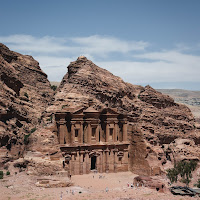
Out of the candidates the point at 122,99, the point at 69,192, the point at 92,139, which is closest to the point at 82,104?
the point at 92,139

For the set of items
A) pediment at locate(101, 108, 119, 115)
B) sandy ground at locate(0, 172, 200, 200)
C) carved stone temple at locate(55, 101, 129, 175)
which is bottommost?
sandy ground at locate(0, 172, 200, 200)

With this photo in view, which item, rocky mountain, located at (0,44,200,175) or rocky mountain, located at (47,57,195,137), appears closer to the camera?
rocky mountain, located at (0,44,200,175)

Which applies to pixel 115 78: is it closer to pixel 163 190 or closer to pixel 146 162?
pixel 146 162

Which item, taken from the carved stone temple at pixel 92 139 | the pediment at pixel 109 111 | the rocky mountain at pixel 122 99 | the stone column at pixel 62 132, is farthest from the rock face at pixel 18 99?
the pediment at pixel 109 111

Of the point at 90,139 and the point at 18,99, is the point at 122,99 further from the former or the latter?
the point at 18,99

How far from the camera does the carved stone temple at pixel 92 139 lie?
43.0 meters

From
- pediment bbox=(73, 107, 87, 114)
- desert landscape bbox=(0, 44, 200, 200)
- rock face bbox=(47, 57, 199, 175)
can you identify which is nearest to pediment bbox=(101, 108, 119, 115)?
desert landscape bbox=(0, 44, 200, 200)

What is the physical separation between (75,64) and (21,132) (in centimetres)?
1755

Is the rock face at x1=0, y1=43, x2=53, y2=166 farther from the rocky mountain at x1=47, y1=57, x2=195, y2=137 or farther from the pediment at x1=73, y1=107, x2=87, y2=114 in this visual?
the pediment at x1=73, y1=107, x2=87, y2=114

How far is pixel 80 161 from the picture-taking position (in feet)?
142

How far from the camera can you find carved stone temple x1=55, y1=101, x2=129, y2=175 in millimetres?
42969

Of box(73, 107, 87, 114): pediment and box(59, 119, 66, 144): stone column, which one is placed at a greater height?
box(73, 107, 87, 114): pediment

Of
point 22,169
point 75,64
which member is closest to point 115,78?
point 75,64

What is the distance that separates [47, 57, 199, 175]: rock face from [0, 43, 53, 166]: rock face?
5.30 meters
